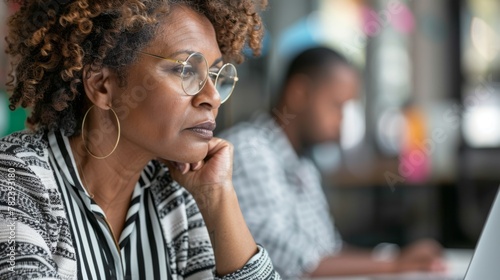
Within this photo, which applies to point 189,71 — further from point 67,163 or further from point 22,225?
point 22,225

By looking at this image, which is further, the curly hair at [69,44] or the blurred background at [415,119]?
the blurred background at [415,119]

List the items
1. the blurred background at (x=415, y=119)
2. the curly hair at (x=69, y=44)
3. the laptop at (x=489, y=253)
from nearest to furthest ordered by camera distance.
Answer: the laptop at (x=489, y=253)
the curly hair at (x=69, y=44)
the blurred background at (x=415, y=119)

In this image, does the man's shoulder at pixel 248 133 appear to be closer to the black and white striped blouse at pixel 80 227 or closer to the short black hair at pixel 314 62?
the short black hair at pixel 314 62

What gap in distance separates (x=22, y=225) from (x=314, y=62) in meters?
1.55

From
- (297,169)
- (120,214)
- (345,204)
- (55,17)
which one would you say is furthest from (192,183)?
(345,204)

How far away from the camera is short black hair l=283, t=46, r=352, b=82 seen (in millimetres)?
2545

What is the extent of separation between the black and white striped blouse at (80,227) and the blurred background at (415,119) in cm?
311

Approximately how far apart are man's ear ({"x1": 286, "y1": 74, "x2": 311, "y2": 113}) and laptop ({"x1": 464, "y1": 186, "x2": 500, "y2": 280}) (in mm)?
1452

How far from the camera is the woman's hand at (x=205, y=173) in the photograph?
4.65 ft

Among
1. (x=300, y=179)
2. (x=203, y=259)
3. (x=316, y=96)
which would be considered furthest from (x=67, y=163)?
(x=316, y=96)

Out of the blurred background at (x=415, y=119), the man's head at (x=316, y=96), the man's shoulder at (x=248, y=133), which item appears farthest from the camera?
the blurred background at (x=415, y=119)

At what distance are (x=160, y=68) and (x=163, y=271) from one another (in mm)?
373

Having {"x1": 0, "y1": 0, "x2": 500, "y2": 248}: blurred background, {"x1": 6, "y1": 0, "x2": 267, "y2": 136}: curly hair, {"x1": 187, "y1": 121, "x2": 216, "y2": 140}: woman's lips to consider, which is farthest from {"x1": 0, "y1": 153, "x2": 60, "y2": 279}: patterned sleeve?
{"x1": 0, "y1": 0, "x2": 500, "y2": 248}: blurred background

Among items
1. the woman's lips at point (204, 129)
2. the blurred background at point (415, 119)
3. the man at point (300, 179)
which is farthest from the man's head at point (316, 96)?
the blurred background at point (415, 119)
